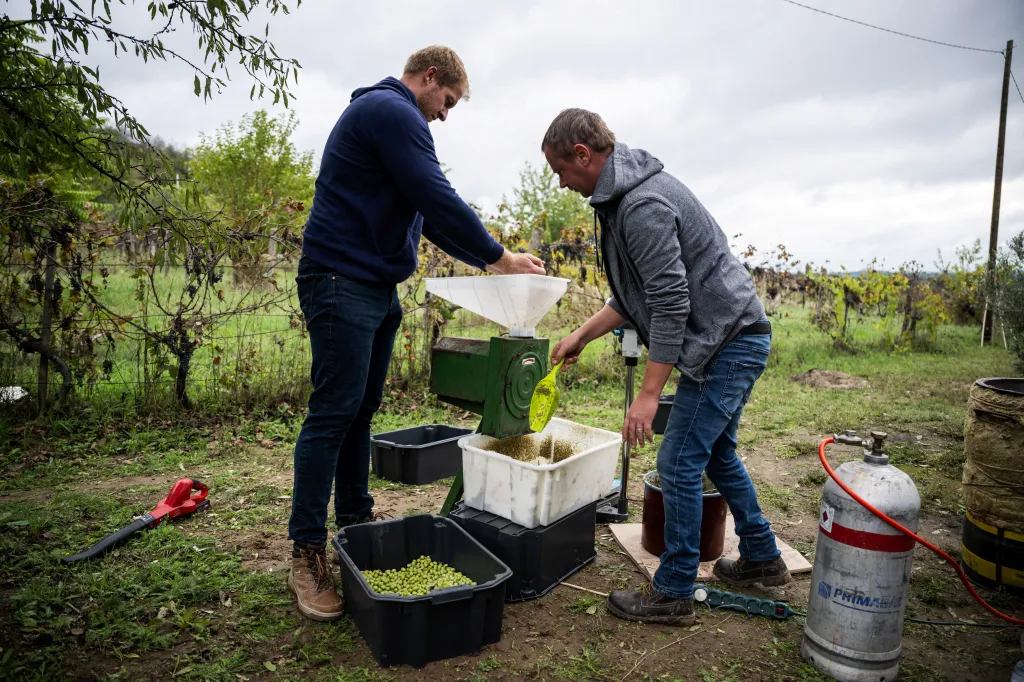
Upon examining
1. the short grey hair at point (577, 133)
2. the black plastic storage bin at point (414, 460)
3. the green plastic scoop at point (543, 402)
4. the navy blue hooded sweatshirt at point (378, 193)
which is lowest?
the black plastic storage bin at point (414, 460)

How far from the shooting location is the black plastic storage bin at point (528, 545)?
2.43 metres

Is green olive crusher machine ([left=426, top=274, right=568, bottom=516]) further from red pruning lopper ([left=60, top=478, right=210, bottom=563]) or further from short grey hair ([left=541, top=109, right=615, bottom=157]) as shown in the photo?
red pruning lopper ([left=60, top=478, right=210, bottom=563])

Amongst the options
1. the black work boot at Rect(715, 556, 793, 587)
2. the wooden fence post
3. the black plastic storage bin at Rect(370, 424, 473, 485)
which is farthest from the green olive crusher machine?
the wooden fence post

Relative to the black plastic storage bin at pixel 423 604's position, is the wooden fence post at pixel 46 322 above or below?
above

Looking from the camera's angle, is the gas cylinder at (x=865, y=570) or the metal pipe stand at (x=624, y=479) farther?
the metal pipe stand at (x=624, y=479)

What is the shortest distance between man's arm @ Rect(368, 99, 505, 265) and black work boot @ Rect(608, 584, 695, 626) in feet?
5.05

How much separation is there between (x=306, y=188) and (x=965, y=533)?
28.3 m

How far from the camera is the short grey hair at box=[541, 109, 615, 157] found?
7.09ft

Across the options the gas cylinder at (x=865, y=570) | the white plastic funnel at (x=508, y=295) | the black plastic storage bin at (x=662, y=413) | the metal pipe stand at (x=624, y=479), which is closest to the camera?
the gas cylinder at (x=865, y=570)

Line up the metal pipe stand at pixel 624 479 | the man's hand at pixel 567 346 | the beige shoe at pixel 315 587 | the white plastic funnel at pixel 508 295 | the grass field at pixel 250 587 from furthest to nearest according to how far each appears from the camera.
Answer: the metal pipe stand at pixel 624 479 < the man's hand at pixel 567 346 < the white plastic funnel at pixel 508 295 < the beige shoe at pixel 315 587 < the grass field at pixel 250 587

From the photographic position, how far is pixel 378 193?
2312 millimetres

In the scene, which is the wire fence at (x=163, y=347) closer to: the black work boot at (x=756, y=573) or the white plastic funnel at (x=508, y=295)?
the white plastic funnel at (x=508, y=295)

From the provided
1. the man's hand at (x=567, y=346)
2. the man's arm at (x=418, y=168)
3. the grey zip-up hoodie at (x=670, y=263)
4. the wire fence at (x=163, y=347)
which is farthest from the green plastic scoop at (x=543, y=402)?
the wire fence at (x=163, y=347)

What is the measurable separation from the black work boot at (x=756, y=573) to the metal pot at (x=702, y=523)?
0.15 m
